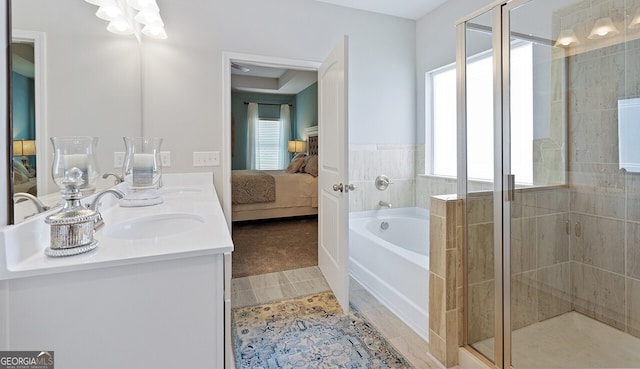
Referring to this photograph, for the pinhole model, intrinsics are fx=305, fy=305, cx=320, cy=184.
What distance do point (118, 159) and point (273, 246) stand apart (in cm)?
208

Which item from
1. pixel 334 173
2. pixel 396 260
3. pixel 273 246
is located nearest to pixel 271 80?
pixel 273 246

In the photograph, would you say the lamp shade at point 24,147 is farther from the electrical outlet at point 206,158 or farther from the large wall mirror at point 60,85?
the electrical outlet at point 206,158

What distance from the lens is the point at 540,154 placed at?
74.6 inches

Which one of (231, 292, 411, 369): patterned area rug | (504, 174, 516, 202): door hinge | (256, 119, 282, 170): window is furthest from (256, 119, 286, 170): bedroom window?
(504, 174, 516, 202): door hinge

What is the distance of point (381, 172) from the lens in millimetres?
3172

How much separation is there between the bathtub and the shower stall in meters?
0.38

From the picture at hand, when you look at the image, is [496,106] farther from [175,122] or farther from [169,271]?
[175,122]

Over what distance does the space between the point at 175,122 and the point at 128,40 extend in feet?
2.06

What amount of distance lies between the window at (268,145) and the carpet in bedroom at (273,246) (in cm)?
323

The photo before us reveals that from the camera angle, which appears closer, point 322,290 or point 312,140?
point 322,290

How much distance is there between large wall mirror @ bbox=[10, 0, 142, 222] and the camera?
2.72 feet

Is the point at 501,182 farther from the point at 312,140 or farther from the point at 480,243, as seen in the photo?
the point at 312,140

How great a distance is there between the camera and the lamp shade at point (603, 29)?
1.73 meters

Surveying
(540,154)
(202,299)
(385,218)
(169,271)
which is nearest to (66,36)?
(169,271)
